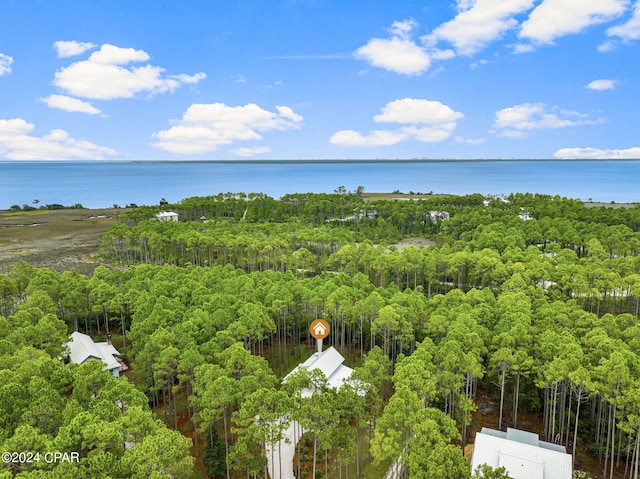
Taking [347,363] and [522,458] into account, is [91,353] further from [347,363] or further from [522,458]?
[522,458]

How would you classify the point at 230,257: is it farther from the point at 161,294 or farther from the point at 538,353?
the point at 538,353

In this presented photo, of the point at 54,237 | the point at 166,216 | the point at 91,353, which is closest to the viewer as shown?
the point at 91,353

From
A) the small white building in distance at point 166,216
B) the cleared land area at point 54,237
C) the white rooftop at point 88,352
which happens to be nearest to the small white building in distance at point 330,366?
the white rooftop at point 88,352

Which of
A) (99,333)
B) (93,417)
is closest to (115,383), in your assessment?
(93,417)

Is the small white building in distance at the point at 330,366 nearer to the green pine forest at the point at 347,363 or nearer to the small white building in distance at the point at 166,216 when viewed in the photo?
the green pine forest at the point at 347,363

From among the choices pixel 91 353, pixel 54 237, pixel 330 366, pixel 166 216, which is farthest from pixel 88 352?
pixel 54 237
